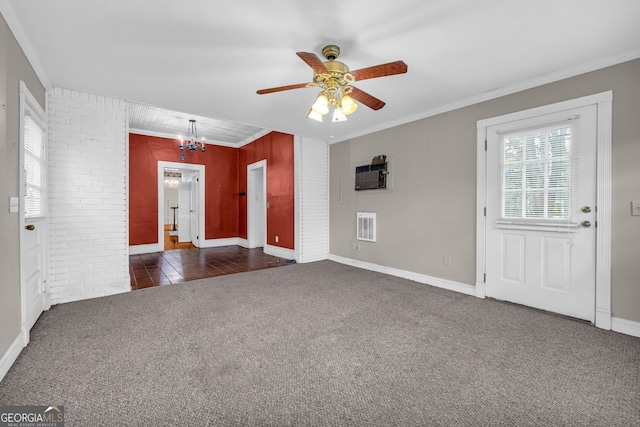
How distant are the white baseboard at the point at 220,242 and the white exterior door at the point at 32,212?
159 inches

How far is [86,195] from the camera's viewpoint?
125 inches

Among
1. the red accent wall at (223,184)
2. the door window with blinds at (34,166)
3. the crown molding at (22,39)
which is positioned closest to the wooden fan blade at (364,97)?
the crown molding at (22,39)

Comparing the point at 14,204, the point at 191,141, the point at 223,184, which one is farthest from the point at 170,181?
the point at 14,204

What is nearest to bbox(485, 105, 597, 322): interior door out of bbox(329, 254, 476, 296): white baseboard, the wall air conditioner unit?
bbox(329, 254, 476, 296): white baseboard

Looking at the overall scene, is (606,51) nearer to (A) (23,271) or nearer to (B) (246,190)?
(A) (23,271)

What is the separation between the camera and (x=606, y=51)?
232cm

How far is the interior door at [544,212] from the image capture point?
2545 millimetres

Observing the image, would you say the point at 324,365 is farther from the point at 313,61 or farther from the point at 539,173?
the point at 539,173

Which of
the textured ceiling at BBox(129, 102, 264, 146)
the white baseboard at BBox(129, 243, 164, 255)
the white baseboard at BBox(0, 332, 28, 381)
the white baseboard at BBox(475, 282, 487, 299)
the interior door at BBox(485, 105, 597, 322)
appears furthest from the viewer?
the white baseboard at BBox(129, 243, 164, 255)

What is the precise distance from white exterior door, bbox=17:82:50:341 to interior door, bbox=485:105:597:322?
4401 mm

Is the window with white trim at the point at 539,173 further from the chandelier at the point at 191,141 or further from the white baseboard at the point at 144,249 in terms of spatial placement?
the white baseboard at the point at 144,249

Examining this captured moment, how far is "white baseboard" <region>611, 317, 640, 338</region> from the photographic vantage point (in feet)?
7.50

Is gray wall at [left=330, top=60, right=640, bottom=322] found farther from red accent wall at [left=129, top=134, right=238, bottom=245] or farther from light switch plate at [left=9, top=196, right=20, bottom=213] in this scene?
light switch plate at [left=9, top=196, right=20, bottom=213]

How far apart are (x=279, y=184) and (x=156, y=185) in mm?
2896
